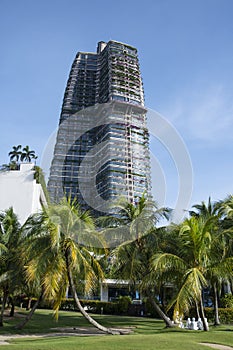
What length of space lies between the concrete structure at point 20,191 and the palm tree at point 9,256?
453 inches

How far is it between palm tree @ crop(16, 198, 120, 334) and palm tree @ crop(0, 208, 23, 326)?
2.87 metres

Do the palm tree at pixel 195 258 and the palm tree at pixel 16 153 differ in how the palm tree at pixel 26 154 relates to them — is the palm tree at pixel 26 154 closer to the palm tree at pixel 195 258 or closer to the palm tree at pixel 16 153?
the palm tree at pixel 16 153

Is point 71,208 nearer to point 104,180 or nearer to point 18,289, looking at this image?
point 18,289

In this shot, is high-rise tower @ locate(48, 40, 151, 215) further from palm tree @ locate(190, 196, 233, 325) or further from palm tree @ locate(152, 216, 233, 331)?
palm tree @ locate(152, 216, 233, 331)

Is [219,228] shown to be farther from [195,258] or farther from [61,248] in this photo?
[61,248]

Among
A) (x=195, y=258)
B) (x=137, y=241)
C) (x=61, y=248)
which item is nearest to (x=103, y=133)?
(x=137, y=241)

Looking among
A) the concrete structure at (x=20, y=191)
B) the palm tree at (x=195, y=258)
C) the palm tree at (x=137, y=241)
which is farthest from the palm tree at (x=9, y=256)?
the concrete structure at (x=20, y=191)

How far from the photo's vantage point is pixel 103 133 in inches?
3799

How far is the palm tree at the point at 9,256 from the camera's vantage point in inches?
666

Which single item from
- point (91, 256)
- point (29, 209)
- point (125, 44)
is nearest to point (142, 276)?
point (91, 256)

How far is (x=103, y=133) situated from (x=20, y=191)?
66048mm

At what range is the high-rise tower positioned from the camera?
80125 mm

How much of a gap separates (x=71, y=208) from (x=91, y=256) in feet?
8.27

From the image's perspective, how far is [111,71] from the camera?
112 metres
